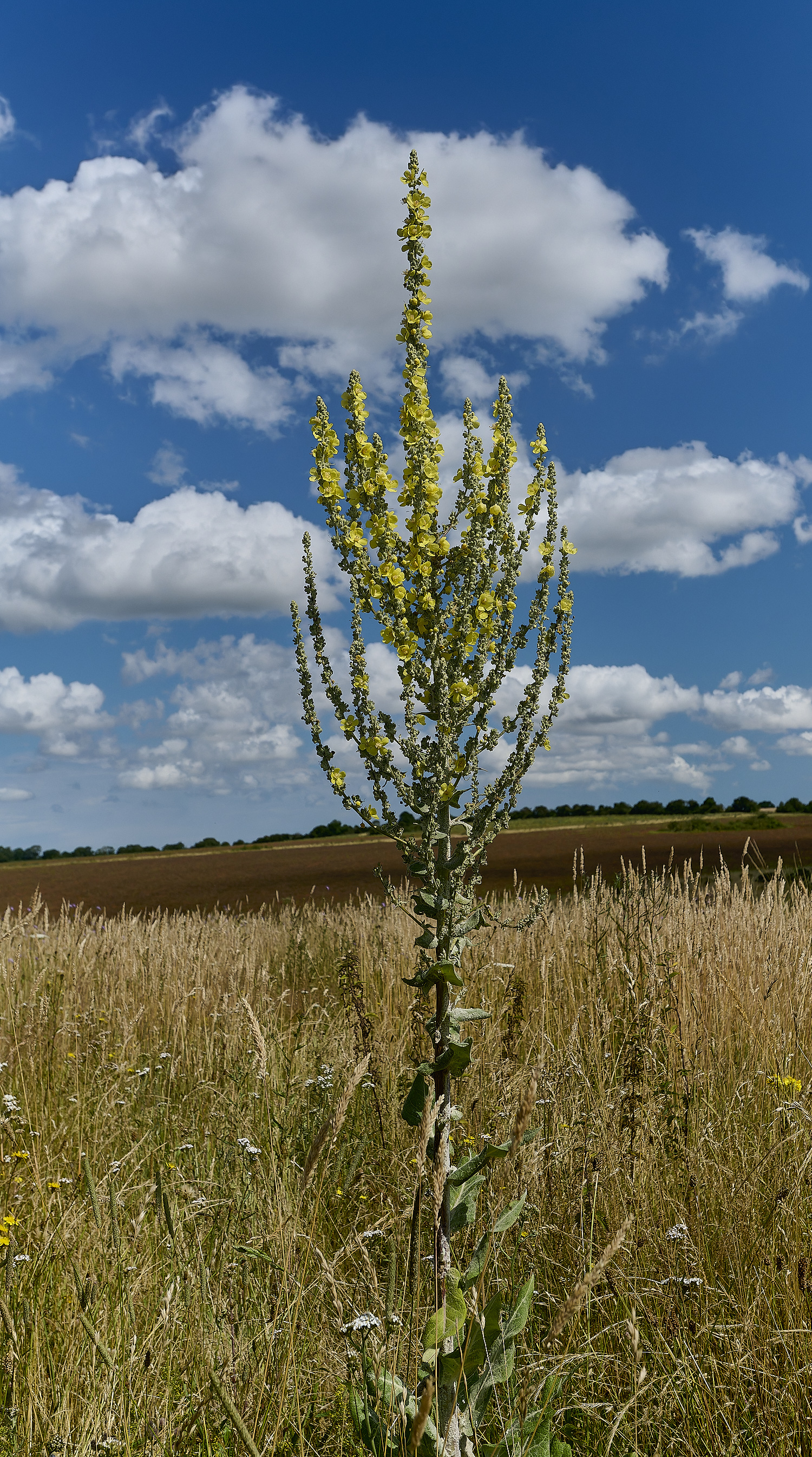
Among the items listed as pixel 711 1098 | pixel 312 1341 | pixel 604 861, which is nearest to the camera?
pixel 312 1341

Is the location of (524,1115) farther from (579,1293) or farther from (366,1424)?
(366,1424)

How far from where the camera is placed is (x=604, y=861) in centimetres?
1777

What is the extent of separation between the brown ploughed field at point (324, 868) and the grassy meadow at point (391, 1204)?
2.25 meters

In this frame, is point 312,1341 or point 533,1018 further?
point 533,1018

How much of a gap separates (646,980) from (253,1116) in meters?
2.55

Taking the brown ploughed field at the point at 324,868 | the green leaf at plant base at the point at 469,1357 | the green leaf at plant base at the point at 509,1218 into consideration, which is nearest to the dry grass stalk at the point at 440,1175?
the green leaf at plant base at the point at 509,1218

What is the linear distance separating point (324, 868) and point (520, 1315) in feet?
56.5

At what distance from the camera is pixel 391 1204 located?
12.3 feet

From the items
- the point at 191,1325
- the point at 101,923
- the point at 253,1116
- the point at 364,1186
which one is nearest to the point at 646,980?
the point at 364,1186

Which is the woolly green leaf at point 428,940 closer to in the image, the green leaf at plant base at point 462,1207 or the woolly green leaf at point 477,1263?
the green leaf at plant base at point 462,1207

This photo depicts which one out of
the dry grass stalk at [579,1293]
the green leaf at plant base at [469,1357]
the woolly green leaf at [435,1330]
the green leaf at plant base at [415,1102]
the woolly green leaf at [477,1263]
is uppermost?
the dry grass stalk at [579,1293]

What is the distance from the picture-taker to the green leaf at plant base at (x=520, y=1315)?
216 centimetres

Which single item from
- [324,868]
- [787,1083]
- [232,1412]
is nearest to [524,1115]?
[232,1412]

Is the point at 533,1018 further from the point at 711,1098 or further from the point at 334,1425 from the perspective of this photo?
the point at 334,1425
